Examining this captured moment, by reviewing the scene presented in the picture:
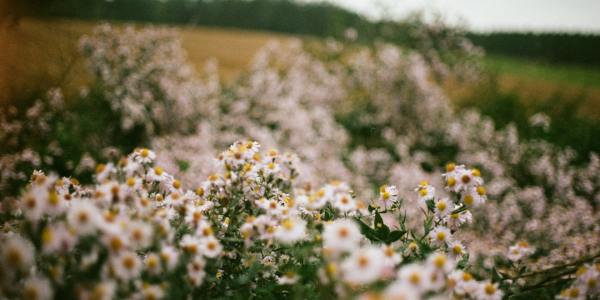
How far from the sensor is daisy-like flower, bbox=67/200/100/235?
1.15 metres

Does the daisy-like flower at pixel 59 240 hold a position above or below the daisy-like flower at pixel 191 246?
below

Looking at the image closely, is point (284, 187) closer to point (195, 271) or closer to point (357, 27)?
point (195, 271)

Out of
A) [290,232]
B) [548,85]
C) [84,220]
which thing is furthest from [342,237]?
[548,85]

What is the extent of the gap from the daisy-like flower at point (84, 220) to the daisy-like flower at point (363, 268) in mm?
766

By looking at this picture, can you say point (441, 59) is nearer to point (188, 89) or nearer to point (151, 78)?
point (188, 89)

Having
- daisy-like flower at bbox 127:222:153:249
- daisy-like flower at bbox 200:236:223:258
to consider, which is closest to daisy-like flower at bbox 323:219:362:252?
daisy-like flower at bbox 200:236:223:258

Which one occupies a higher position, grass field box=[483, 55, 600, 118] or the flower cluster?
grass field box=[483, 55, 600, 118]

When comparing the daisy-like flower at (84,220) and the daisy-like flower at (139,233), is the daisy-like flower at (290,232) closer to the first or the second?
the daisy-like flower at (139,233)

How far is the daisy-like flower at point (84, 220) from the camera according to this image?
1.15 m

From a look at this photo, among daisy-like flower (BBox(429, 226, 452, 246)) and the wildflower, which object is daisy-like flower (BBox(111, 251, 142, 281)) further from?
daisy-like flower (BBox(429, 226, 452, 246))

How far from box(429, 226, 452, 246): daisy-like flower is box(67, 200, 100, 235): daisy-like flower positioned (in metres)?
1.49

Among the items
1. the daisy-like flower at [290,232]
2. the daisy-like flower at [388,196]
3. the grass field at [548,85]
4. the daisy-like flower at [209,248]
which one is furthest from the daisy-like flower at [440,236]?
the grass field at [548,85]

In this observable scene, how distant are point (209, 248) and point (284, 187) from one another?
1056 millimetres

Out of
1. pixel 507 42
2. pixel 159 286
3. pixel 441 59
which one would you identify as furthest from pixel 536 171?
pixel 507 42
